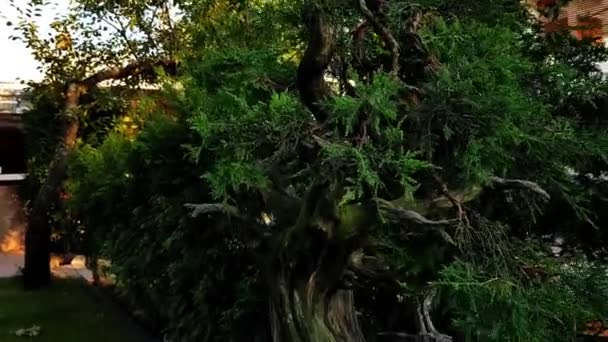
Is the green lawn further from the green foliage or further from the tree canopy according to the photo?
the green foliage

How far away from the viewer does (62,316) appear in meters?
8.47

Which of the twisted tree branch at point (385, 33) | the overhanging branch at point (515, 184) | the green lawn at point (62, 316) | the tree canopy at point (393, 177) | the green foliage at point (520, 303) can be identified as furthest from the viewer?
the green lawn at point (62, 316)

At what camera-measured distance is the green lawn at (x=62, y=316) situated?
7.52m

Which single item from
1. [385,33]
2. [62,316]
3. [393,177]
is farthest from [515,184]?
[62,316]

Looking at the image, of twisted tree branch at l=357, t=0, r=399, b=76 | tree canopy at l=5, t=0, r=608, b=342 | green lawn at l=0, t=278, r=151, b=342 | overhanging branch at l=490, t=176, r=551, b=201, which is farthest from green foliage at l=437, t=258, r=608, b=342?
green lawn at l=0, t=278, r=151, b=342

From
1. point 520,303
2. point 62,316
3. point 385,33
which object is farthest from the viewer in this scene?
point 62,316

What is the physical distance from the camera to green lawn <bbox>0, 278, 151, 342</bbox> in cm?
752

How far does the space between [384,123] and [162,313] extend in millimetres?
4270

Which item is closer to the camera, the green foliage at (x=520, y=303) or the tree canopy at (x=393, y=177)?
the green foliage at (x=520, y=303)

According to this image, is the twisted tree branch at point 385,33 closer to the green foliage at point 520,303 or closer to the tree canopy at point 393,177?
the tree canopy at point 393,177

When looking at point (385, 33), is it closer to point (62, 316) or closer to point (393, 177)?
point (393, 177)

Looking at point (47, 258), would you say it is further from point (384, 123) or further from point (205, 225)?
point (384, 123)

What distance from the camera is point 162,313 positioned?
6.50 metres

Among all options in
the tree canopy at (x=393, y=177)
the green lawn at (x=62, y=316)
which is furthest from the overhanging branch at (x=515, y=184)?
the green lawn at (x=62, y=316)
